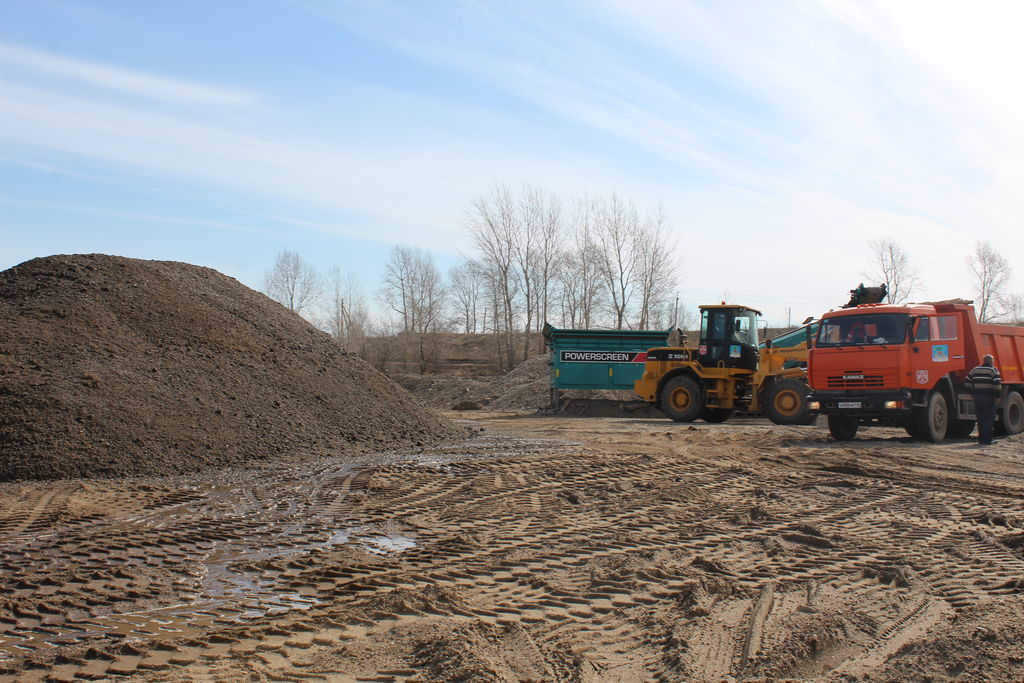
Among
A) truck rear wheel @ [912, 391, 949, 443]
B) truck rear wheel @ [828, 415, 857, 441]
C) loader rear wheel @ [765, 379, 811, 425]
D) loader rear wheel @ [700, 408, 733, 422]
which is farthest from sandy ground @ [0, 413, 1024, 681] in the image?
loader rear wheel @ [700, 408, 733, 422]

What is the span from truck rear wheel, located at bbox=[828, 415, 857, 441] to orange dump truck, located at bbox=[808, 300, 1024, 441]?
0.06 ft

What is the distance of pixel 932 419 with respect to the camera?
49.6ft

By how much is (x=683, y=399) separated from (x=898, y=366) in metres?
6.92

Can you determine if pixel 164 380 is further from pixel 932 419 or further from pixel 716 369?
pixel 716 369

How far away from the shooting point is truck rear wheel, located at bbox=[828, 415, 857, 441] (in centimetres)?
1577

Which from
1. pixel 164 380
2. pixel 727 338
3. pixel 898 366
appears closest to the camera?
pixel 164 380

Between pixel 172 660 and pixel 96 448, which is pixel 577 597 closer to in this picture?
pixel 172 660

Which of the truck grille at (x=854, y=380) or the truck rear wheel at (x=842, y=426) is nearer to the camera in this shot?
the truck grille at (x=854, y=380)

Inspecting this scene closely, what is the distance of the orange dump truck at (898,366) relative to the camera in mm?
14914

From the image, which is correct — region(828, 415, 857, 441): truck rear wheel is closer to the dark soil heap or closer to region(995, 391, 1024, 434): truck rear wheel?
region(995, 391, 1024, 434): truck rear wheel

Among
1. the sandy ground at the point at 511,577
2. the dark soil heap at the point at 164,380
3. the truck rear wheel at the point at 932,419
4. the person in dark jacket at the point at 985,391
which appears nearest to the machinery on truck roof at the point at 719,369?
the truck rear wheel at the point at 932,419

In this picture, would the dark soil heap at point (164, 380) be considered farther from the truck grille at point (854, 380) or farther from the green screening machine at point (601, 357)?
the green screening machine at point (601, 357)

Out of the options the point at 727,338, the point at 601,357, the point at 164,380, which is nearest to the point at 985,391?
the point at 727,338

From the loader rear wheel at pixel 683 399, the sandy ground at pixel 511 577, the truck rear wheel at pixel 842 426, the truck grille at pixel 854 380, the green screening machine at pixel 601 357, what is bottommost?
the sandy ground at pixel 511 577
